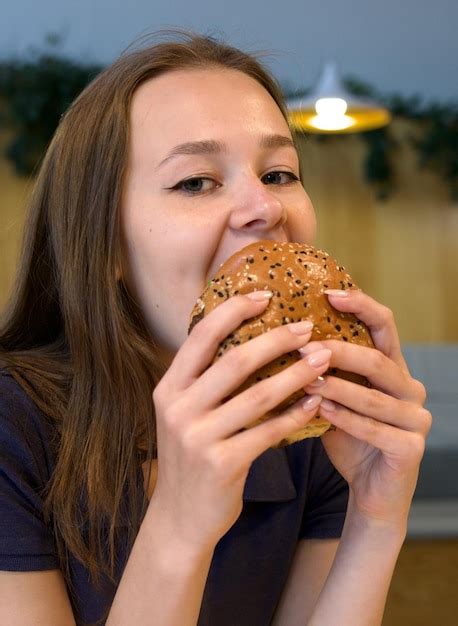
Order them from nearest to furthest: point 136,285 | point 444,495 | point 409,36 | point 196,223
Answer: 1. point 196,223
2. point 136,285
3. point 444,495
4. point 409,36

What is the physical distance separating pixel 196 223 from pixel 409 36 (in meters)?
6.09

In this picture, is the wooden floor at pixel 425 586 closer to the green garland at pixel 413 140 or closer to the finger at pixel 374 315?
the finger at pixel 374 315

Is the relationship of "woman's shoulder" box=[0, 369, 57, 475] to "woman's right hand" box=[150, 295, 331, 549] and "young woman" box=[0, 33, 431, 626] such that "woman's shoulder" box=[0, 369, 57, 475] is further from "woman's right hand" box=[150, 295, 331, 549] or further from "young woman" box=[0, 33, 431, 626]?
"woman's right hand" box=[150, 295, 331, 549]

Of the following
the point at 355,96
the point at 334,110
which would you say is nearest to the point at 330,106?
the point at 334,110

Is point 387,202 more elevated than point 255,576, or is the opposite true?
point 387,202

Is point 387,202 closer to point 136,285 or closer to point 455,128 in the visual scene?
point 455,128

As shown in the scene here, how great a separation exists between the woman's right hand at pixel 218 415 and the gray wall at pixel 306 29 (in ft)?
17.6

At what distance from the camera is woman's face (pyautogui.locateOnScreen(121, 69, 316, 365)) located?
123 cm

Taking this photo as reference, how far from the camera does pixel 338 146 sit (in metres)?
6.82

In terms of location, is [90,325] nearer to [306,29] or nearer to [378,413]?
[378,413]

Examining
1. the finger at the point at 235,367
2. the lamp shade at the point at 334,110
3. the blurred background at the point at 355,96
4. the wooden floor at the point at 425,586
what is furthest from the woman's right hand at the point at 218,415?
the blurred background at the point at 355,96

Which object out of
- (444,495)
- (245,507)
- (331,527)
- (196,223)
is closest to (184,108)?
(196,223)

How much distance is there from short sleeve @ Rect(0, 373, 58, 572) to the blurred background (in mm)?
4301

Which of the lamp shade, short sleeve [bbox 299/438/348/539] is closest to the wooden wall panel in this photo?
the lamp shade
